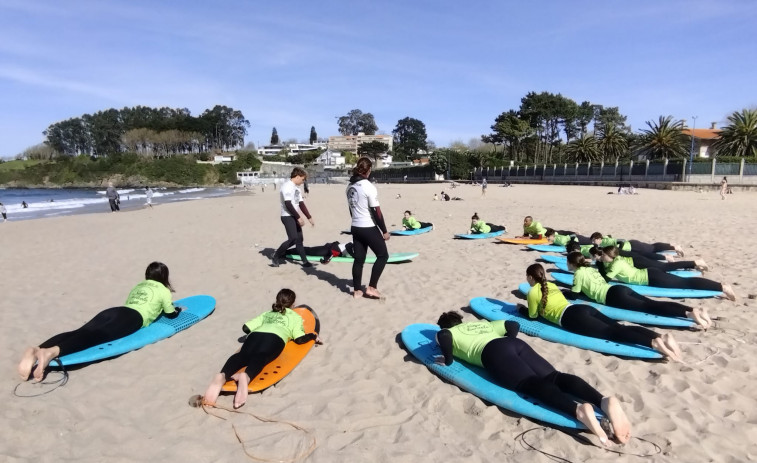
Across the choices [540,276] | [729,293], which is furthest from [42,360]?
[729,293]

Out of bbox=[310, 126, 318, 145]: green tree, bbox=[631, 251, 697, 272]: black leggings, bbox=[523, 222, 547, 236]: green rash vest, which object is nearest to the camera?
bbox=[631, 251, 697, 272]: black leggings

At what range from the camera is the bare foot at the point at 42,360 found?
3816 mm

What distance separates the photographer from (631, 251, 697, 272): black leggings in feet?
21.3

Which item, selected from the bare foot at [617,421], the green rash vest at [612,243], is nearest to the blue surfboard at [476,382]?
the bare foot at [617,421]

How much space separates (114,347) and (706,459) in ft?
16.0

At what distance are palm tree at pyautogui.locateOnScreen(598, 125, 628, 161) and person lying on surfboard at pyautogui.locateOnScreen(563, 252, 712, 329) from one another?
52.0 metres

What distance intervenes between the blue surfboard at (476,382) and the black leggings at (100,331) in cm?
286

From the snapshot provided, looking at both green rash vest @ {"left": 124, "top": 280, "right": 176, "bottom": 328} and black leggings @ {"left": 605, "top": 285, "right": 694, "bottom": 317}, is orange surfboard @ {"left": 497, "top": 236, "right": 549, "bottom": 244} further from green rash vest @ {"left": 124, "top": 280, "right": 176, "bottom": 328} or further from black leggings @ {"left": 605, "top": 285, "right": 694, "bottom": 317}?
green rash vest @ {"left": 124, "top": 280, "right": 176, "bottom": 328}

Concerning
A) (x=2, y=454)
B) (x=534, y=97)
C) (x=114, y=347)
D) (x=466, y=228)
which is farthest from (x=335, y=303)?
(x=534, y=97)

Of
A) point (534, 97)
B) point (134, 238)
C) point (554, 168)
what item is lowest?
point (134, 238)

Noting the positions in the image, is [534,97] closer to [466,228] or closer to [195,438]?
[466,228]

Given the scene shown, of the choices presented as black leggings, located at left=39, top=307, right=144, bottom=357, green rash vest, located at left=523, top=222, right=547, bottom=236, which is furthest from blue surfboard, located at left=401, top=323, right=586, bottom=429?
green rash vest, located at left=523, top=222, right=547, bottom=236

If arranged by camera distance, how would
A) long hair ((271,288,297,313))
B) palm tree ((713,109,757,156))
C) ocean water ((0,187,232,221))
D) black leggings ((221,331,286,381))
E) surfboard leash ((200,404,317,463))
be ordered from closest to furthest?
surfboard leash ((200,404,317,463)) < black leggings ((221,331,286,381)) < long hair ((271,288,297,313)) < ocean water ((0,187,232,221)) < palm tree ((713,109,757,156))

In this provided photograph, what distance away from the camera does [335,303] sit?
615 cm
